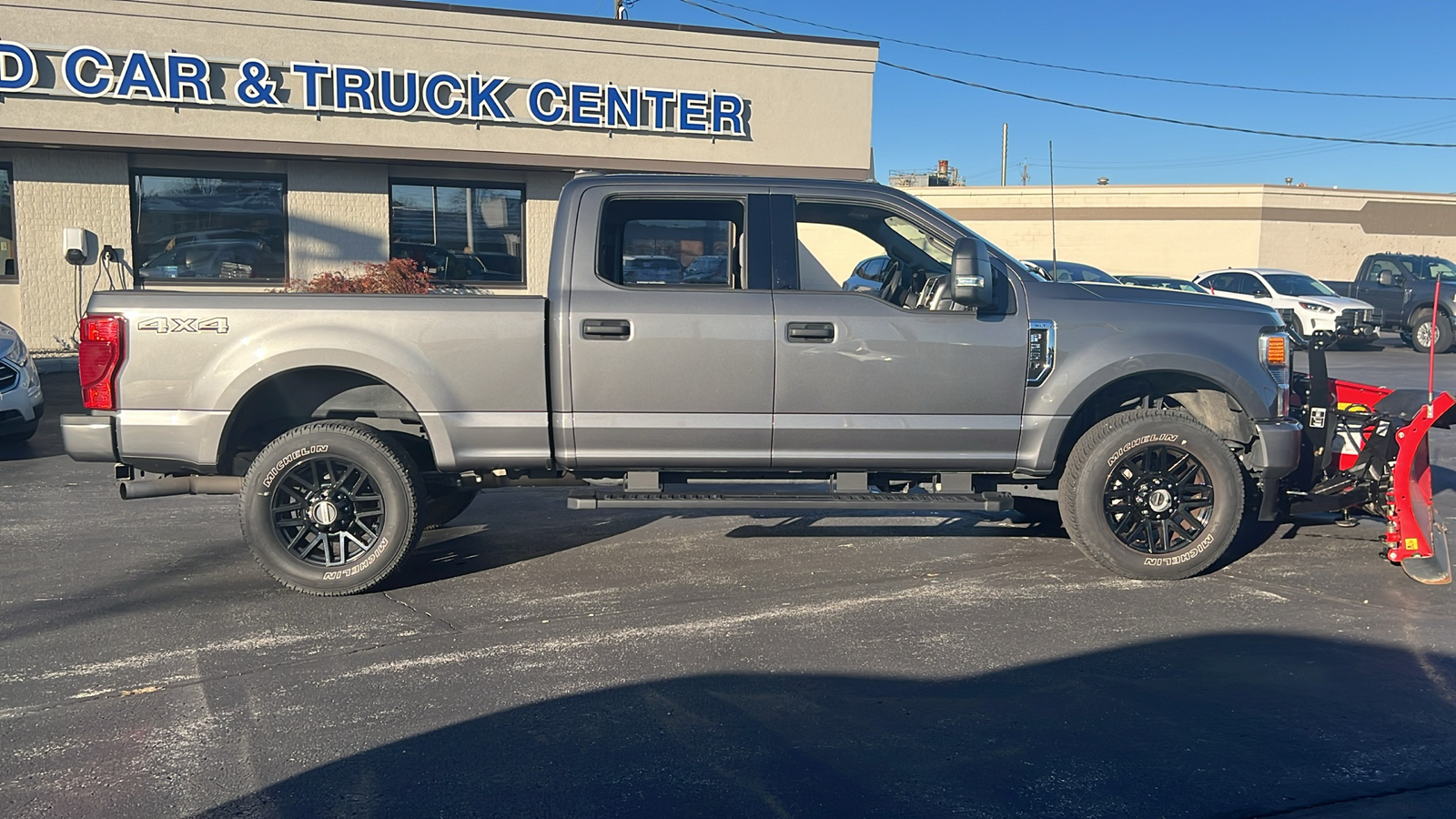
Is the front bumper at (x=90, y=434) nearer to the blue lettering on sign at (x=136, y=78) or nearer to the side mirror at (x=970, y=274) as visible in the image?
the side mirror at (x=970, y=274)

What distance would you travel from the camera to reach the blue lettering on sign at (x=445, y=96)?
17781mm

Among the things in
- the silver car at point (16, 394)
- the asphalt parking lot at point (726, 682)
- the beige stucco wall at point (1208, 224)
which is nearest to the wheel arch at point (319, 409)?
the asphalt parking lot at point (726, 682)

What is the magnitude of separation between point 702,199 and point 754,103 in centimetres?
1397

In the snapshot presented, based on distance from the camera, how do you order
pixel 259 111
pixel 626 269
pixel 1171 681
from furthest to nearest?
1. pixel 259 111
2. pixel 626 269
3. pixel 1171 681

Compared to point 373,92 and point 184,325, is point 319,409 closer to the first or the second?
point 184,325

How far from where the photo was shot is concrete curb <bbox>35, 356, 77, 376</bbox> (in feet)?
51.0

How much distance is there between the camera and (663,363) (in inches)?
227

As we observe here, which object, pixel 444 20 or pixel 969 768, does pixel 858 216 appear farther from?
pixel 444 20

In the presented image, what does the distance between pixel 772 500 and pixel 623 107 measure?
14054 mm

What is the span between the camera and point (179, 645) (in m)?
5.00

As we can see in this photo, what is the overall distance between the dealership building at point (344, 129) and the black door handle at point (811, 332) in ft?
44.5

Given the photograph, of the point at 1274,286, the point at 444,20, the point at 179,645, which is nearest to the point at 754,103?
the point at 444,20

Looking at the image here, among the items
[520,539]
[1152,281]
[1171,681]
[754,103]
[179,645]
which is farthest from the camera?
[1152,281]

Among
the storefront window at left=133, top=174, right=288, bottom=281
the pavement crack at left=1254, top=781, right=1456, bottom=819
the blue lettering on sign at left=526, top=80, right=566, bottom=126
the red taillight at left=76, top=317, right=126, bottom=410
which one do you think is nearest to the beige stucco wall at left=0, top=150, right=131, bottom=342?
the storefront window at left=133, top=174, right=288, bottom=281
